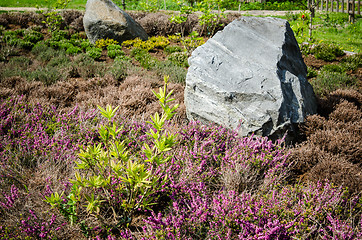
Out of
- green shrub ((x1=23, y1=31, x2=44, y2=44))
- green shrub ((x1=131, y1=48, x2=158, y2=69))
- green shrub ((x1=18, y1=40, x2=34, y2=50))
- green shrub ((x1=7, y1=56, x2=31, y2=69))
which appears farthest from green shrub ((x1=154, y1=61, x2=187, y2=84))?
green shrub ((x1=23, y1=31, x2=44, y2=44))

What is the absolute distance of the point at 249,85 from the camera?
365cm

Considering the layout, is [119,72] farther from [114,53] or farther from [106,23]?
[106,23]

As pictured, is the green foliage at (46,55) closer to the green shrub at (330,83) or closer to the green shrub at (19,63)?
the green shrub at (19,63)

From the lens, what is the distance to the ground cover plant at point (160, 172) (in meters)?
2.16

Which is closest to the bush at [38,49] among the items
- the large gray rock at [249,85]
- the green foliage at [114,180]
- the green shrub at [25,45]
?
the green shrub at [25,45]

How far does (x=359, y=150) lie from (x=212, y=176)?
1950mm

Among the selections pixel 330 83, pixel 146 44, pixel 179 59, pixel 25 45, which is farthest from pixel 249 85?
pixel 25 45

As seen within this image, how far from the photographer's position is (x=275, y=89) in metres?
3.57

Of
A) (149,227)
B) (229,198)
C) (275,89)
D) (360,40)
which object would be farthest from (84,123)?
(360,40)

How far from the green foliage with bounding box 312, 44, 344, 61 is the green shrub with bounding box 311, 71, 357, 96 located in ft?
6.86

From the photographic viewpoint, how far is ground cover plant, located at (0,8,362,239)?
2160mm

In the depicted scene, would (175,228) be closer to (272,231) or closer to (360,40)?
(272,231)

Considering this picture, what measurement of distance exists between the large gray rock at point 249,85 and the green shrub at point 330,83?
1157 mm

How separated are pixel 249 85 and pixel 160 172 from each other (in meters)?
1.82
